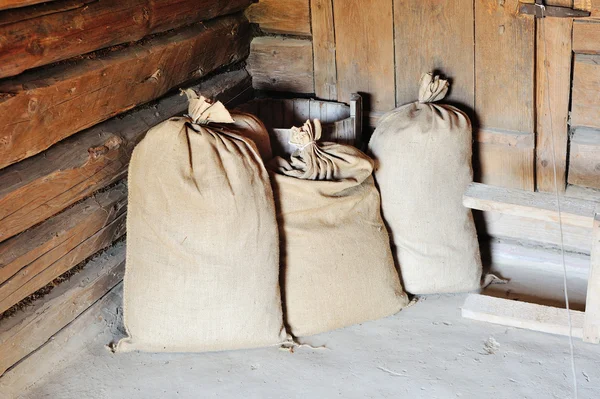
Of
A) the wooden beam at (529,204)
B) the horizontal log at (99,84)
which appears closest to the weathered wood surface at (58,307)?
the horizontal log at (99,84)

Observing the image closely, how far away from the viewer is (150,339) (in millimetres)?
2350

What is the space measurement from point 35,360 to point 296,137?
0.98 metres

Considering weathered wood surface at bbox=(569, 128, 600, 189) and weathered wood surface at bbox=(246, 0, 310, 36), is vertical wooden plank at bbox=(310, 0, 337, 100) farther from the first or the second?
weathered wood surface at bbox=(569, 128, 600, 189)

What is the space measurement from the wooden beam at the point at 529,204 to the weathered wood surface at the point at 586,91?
287 mm

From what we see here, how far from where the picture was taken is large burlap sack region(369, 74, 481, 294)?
261 centimetres

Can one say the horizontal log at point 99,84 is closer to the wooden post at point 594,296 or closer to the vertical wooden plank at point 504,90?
the vertical wooden plank at point 504,90

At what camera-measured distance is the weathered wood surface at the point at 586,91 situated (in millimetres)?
2549

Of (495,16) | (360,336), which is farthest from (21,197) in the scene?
(495,16)

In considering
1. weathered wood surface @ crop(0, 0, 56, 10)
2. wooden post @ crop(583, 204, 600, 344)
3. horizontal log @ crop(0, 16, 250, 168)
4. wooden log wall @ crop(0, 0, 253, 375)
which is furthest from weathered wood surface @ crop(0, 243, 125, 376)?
wooden post @ crop(583, 204, 600, 344)

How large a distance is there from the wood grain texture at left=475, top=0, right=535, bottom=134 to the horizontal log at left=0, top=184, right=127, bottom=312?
124 centimetres

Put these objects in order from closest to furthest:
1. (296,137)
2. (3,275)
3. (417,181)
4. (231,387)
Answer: (3,275)
(231,387)
(296,137)
(417,181)

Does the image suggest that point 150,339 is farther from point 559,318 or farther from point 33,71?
point 559,318

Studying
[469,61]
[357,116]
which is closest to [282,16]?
[357,116]

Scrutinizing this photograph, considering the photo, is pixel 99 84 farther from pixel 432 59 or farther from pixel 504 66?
pixel 504 66
